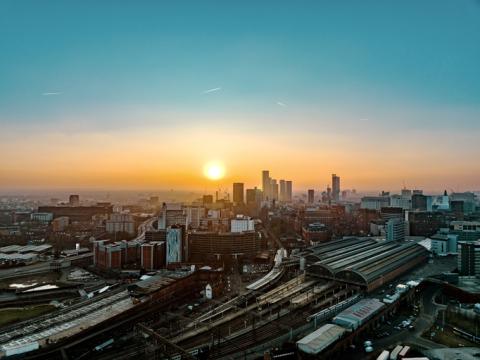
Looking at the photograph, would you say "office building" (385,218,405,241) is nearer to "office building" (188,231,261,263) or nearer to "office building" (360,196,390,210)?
"office building" (188,231,261,263)

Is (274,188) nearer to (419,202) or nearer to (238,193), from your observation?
(238,193)

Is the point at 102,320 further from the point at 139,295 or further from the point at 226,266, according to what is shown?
the point at 226,266

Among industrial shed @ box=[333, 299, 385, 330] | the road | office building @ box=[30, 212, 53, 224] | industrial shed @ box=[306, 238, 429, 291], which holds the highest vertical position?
office building @ box=[30, 212, 53, 224]

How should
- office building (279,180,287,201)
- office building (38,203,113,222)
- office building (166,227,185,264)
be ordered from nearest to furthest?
office building (166,227,185,264) → office building (38,203,113,222) → office building (279,180,287,201)

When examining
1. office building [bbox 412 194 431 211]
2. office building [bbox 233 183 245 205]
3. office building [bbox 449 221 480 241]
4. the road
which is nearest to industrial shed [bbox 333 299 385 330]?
the road

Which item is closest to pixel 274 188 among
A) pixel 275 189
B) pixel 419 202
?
pixel 275 189

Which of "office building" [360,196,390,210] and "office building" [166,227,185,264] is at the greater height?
"office building" [360,196,390,210]
